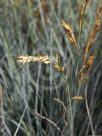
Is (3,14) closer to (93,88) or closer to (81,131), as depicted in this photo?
(93,88)

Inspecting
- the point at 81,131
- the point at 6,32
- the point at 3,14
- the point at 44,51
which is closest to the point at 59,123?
the point at 81,131

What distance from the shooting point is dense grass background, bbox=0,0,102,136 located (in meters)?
0.91

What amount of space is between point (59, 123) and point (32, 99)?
13cm

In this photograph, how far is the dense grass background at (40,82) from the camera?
2.99 feet

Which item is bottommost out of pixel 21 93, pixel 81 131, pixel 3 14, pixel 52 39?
pixel 81 131

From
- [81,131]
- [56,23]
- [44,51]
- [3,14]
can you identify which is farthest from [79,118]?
[3,14]

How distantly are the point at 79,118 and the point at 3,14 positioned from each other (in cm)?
54

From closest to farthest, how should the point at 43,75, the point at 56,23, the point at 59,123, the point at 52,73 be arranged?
the point at 59,123 → the point at 52,73 → the point at 43,75 → the point at 56,23

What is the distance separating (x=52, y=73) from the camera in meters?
1.04

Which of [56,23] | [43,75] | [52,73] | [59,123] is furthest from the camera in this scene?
[56,23]

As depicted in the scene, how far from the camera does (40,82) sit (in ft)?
3.75

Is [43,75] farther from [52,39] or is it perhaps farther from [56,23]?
[56,23]

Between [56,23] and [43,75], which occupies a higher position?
[56,23]

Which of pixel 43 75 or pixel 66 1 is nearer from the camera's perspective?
pixel 43 75
